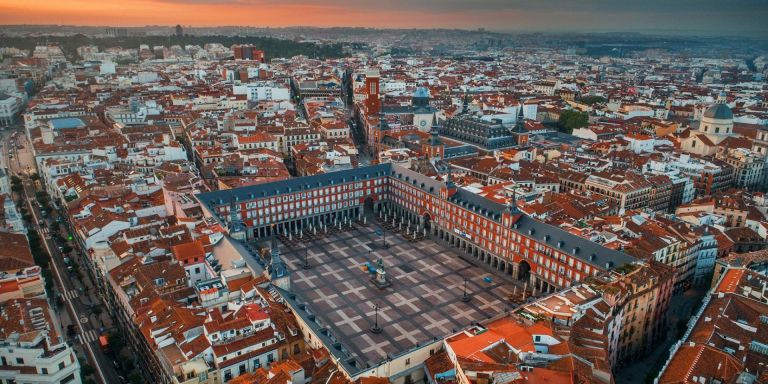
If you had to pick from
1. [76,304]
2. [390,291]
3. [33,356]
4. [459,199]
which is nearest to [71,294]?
[76,304]

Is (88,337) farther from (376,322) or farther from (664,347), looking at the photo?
(664,347)

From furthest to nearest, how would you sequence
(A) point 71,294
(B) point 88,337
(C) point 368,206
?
A: (C) point 368,206
(A) point 71,294
(B) point 88,337

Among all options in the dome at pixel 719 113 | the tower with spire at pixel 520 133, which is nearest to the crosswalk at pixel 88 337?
the tower with spire at pixel 520 133

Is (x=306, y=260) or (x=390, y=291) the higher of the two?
(x=306, y=260)

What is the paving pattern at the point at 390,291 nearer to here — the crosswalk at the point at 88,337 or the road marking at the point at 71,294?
the crosswalk at the point at 88,337

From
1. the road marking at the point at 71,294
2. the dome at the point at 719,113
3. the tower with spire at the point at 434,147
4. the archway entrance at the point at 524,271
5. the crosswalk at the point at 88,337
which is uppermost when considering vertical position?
the dome at the point at 719,113

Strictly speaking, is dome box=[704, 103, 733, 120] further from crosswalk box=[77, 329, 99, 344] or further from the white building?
the white building
